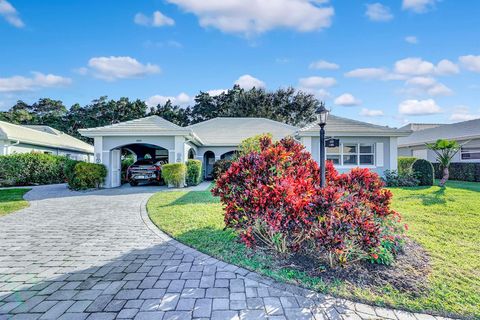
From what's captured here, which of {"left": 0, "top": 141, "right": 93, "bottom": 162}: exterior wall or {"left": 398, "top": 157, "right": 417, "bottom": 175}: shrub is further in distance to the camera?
{"left": 0, "top": 141, "right": 93, "bottom": 162}: exterior wall

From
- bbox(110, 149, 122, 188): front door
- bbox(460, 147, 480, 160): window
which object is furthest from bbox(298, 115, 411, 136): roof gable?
bbox(110, 149, 122, 188): front door

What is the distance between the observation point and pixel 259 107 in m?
34.8

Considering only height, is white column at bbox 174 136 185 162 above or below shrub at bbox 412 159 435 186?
above

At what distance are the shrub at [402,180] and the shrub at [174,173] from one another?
11.2 meters

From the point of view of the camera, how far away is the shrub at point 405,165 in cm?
1369

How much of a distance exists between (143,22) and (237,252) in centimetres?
934

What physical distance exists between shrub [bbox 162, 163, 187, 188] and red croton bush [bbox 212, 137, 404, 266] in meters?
8.80

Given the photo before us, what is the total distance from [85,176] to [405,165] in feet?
58.2

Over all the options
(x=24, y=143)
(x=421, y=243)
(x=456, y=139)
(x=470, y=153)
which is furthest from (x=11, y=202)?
(x=470, y=153)

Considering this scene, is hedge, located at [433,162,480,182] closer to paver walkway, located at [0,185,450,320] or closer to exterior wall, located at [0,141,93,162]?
paver walkway, located at [0,185,450,320]

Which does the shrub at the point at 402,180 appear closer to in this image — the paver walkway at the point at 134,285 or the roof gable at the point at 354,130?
the roof gable at the point at 354,130

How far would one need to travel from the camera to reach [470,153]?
16891 millimetres

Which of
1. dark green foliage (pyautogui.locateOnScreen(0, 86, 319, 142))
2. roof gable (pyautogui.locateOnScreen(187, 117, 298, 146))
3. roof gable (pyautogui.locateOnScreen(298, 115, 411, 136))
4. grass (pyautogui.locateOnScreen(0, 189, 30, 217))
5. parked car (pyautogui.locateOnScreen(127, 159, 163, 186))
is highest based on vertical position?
dark green foliage (pyautogui.locateOnScreen(0, 86, 319, 142))

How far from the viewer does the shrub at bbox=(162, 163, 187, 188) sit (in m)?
13.1
